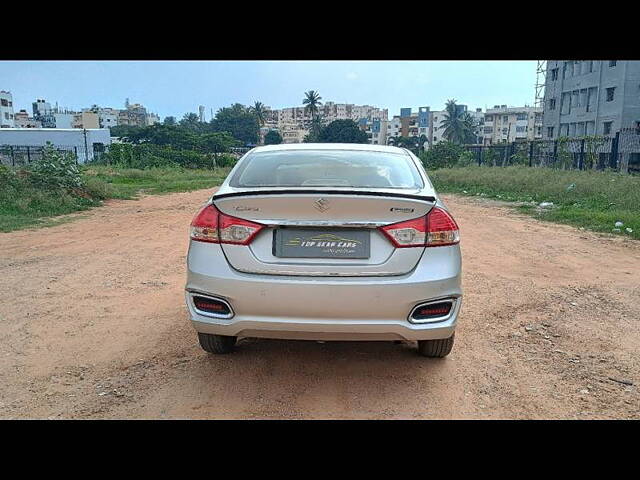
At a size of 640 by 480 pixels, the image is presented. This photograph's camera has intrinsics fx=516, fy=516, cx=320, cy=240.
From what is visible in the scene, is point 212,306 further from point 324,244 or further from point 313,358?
point 313,358

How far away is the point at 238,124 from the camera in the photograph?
9525cm

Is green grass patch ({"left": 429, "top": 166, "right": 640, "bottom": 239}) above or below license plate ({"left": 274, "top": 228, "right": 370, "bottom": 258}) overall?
below

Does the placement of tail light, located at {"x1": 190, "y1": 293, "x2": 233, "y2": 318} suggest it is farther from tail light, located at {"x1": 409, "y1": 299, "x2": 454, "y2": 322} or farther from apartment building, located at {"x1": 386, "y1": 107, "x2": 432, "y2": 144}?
apartment building, located at {"x1": 386, "y1": 107, "x2": 432, "y2": 144}

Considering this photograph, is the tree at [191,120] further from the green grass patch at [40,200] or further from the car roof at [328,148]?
the car roof at [328,148]

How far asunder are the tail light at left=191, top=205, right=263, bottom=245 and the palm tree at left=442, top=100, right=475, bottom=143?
292ft


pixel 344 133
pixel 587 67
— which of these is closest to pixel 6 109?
pixel 344 133

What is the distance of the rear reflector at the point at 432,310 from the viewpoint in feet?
10.1

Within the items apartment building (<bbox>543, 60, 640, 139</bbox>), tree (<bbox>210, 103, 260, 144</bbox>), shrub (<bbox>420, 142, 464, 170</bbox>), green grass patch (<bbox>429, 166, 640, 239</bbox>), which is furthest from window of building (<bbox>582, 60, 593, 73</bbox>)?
tree (<bbox>210, 103, 260, 144</bbox>)

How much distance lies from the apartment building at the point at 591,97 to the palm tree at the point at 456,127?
1534 inches

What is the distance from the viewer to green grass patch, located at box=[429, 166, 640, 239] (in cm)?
1051

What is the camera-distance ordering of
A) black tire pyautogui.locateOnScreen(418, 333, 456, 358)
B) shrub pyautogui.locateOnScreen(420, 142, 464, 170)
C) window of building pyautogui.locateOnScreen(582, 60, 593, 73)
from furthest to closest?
1. window of building pyautogui.locateOnScreen(582, 60, 593, 73)
2. shrub pyautogui.locateOnScreen(420, 142, 464, 170)
3. black tire pyautogui.locateOnScreen(418, 333, 456, 358)
